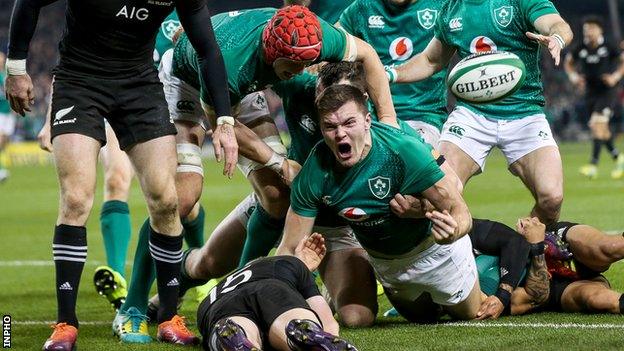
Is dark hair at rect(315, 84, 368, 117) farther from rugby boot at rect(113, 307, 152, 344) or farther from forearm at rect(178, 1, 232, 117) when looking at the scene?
rugby boot at rect(113, 307, 152, 344)

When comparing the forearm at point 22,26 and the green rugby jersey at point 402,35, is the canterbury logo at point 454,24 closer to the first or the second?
the green rugby jersey at point 402,35

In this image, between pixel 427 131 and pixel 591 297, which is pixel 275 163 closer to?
pixel 427 131

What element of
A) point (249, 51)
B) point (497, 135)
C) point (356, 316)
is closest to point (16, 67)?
point (249, 51)

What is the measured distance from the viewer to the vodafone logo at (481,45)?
27.5 ft

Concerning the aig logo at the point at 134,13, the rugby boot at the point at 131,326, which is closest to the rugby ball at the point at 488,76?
the aig logo at the point at 134,13

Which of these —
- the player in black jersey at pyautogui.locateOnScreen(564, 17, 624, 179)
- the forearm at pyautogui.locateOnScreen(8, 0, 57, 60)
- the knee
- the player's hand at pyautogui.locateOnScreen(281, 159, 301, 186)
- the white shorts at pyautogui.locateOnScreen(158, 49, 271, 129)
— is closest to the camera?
the forearm at pyautogui.locateOnScreen(8, 0, 57, 60)

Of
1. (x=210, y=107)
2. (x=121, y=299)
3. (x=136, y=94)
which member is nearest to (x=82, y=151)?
(x=136, y=94)

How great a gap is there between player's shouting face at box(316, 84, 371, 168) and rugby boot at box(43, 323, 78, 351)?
64.8 inches

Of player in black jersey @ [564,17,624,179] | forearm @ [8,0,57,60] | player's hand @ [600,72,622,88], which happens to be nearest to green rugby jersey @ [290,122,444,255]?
forearm @ [8,0,57,60]

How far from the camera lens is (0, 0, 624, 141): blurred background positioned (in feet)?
112

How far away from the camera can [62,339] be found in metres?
5.88

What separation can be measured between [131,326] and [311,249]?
125cm

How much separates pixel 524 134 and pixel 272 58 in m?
2.66

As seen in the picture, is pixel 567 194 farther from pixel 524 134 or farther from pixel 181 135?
pixel 181 135
